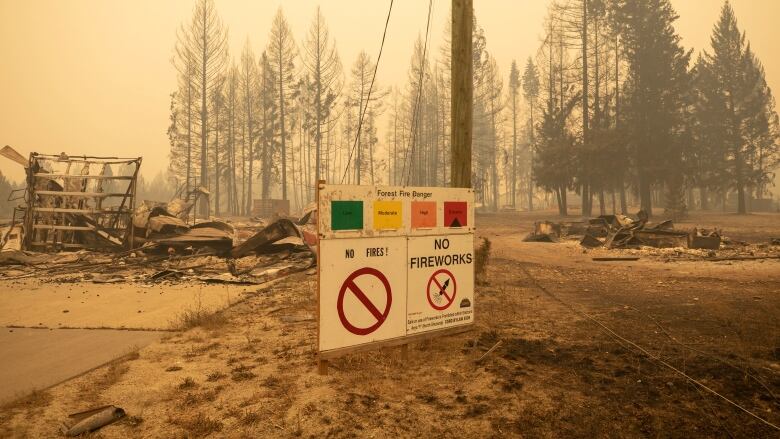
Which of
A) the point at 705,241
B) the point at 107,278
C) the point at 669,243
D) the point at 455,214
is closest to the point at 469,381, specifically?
the point at 455,214

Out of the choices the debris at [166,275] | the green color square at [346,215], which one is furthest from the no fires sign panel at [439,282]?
the debris at [166,275]

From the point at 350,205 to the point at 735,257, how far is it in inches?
540

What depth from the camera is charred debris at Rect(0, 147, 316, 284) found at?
11.8 meters

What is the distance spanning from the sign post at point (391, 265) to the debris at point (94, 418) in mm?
1618

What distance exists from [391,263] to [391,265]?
0.07 ft

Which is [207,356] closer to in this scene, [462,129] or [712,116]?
[462,129]

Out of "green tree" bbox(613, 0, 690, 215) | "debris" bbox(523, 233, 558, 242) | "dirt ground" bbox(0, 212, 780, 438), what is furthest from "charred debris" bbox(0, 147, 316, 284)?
"green tree" bbox(613, 0, 690, 215)

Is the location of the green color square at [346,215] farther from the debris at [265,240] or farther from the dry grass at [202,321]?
the debris at [265,240]

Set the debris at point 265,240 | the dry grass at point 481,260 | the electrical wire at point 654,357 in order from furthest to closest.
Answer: the debris at point 265,240 → the dry grass at point 481,260 → the electrical wire at point 654,357

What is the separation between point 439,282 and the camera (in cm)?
499

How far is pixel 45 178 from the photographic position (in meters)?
15.0

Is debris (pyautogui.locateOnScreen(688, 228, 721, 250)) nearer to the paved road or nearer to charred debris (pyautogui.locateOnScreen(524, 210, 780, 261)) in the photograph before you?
charred debris (pyautogui.locateOnScreen(524, 210, 780, 261))

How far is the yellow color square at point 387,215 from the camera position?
14.8 ft

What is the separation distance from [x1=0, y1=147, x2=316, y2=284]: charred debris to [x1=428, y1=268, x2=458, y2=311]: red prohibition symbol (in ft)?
22.0
